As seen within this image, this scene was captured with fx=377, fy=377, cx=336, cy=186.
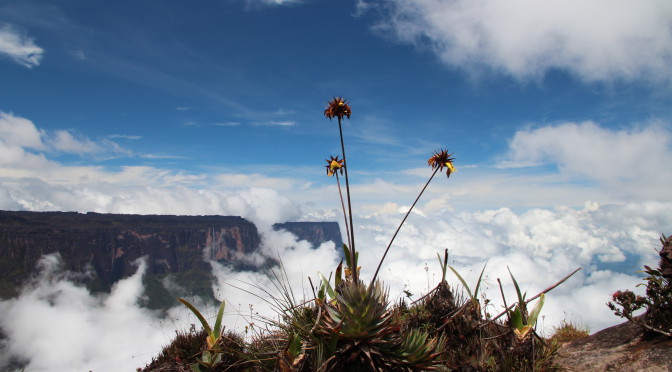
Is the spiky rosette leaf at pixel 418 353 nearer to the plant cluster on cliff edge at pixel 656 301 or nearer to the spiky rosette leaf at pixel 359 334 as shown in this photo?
the spiky rosette leaf at pixel 359 334

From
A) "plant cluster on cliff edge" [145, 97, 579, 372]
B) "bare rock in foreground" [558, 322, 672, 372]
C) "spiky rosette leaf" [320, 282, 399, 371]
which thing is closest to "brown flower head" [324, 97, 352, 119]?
"plant cluster on cliff edge" [145, 97, 579, 372]

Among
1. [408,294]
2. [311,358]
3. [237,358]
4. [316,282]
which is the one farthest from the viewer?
[408,294]

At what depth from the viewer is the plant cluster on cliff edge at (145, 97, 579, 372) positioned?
16.3 feet

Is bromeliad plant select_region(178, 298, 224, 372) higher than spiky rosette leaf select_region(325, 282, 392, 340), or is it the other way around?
spiky rosette leaf select_region(325, 282, 392, 340)

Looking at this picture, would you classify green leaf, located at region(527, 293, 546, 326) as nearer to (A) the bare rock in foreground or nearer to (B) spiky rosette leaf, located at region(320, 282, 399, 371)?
(A) the bare rock in foreground

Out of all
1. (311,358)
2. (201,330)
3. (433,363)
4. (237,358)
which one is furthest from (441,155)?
(201,330)

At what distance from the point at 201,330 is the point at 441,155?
649cm

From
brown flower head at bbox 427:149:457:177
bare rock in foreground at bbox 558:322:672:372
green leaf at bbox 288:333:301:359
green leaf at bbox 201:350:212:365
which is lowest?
bare rock in foreground at bbox 558:322:672:372

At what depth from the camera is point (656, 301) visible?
273 inches

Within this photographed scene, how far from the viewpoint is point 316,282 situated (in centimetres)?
715

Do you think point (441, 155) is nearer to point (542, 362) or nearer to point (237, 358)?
point (542, 362)

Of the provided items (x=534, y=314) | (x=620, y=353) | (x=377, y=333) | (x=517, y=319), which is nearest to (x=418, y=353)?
(x=377, y=333)

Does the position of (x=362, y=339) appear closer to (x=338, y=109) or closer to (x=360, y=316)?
(x=360, y=316)

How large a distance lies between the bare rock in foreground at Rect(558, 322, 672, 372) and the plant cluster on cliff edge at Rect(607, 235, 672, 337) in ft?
0.90
